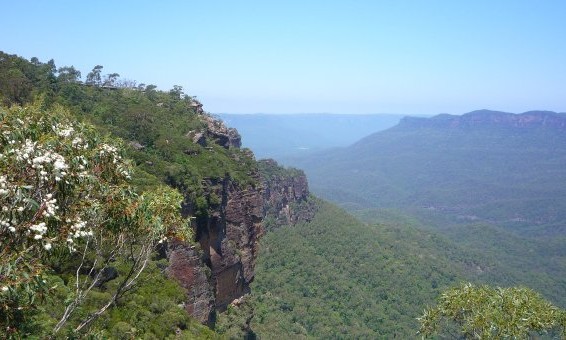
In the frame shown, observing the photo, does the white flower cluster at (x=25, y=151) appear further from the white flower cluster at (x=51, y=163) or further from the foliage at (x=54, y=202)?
the white flower cluster at (x=51, y=163)

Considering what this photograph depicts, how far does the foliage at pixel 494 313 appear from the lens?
12141 mm

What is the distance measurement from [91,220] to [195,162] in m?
23.9

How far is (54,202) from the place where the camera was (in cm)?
775

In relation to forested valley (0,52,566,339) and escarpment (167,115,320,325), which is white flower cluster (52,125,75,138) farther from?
escarpment (167,115,320,325)

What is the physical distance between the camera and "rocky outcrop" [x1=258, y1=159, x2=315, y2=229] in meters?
80.2

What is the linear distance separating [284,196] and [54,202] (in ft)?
263

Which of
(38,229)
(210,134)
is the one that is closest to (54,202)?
(38,229)

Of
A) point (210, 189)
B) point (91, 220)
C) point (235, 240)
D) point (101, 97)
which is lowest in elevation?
point (235, 240)

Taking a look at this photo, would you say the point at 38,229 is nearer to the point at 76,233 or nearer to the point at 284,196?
the point at 76,233

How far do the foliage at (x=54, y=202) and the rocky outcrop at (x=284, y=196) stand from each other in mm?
64609

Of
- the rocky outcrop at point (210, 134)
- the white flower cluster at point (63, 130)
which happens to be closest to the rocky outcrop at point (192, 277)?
the rocky outcrop at point (210, 134)

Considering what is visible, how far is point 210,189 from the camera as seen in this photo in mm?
30641

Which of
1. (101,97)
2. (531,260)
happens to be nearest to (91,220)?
(101,97)

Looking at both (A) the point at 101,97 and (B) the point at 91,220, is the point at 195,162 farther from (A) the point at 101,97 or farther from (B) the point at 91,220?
(B) the point at 91,220
